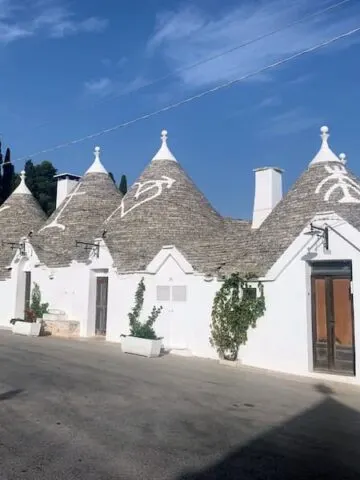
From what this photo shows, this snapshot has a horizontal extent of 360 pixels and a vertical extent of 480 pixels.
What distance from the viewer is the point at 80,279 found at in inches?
795

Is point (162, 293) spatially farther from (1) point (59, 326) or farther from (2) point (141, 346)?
(1) point (59, 326)

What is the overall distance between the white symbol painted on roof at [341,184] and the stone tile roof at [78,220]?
957cm

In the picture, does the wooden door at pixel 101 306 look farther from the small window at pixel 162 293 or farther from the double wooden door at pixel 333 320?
the double wooden door at pixel 333 320

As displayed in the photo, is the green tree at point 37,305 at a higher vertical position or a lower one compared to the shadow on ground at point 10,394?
higher

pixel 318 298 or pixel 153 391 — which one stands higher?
pixel 318 298

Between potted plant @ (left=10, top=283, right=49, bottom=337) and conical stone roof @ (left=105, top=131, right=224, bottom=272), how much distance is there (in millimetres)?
4215

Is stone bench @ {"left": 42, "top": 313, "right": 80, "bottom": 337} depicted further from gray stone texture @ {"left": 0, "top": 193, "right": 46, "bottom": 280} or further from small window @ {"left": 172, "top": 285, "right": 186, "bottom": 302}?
gray stone texture @ {"left": 0, "top": 193, "right": 46, "bottom": 280}

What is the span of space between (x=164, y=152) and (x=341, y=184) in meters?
11.0

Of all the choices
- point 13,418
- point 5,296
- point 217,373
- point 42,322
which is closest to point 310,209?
point 217,373

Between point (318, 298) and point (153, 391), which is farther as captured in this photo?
point (318, 298)

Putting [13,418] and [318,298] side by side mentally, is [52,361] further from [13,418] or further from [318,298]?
[318,298]

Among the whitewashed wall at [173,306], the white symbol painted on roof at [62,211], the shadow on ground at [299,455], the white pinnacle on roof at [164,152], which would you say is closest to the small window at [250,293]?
the whitewashed wall at [173,306]

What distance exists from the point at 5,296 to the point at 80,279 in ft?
18.6

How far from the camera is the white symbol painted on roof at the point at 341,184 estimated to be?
575 inches
